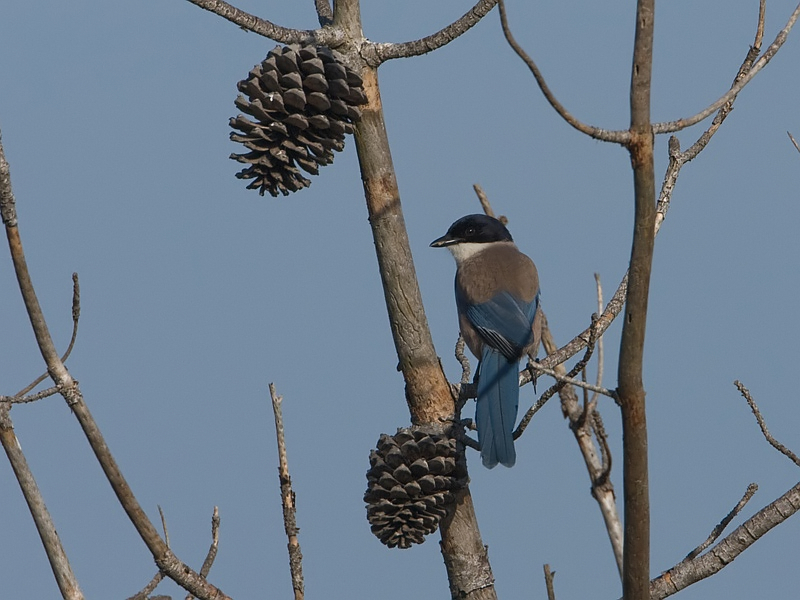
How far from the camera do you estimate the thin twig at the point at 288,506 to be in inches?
92.5

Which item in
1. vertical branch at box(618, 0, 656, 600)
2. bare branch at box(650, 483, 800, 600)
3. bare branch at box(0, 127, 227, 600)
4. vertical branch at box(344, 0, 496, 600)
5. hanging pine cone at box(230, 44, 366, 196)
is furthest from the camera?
vertical branch at box(344, 0, 496, 600)

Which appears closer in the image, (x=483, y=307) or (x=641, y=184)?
(x=641, y=184)

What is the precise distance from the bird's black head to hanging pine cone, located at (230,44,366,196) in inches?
94.1

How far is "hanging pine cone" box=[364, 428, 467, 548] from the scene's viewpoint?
2971 mm

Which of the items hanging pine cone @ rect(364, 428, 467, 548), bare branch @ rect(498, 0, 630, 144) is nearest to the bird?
hanging pine cone @ rect(364, 428, 467, 548)

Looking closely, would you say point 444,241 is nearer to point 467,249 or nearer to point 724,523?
point 467,249

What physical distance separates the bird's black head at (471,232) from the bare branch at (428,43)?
7.62 feet

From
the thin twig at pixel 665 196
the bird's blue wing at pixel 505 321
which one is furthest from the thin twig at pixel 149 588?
the bird's blue wing at pixel 505 321

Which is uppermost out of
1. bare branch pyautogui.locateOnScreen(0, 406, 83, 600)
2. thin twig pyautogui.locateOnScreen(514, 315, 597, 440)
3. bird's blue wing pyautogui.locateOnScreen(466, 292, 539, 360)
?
bird's blue wing pyautogui.locateOnScreen(466, 292, 539, 360)

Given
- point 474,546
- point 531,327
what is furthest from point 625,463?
point 531,327

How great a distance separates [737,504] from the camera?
2.68 meters

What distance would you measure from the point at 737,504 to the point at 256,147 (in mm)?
1685

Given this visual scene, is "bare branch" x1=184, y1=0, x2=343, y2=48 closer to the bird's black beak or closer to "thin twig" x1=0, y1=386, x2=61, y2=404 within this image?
"thin twig" x1=0, y1=386, x2=61, y2=404

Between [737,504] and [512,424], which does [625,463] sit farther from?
[512,424]
